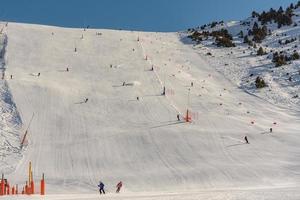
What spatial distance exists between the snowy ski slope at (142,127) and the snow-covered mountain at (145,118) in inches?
2.9

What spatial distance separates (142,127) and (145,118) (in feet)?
5.33

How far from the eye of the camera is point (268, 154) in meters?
37.1

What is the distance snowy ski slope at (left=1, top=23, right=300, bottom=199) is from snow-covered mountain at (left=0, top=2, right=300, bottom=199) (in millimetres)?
74

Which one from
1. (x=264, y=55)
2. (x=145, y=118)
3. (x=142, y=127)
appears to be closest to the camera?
(x=142, y=127)

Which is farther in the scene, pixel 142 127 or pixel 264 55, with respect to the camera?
pixel 264 55

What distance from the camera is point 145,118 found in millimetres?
41781

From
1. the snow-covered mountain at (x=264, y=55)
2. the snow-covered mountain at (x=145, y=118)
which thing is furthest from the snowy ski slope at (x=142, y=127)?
the snow-covered mountain at (x=264, y=55)

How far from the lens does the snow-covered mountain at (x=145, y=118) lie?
32.7 metres

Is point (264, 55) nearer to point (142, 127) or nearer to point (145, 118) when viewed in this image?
point (145, 118)

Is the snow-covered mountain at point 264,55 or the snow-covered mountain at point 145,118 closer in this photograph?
the snow-covered mountain at point 145,118

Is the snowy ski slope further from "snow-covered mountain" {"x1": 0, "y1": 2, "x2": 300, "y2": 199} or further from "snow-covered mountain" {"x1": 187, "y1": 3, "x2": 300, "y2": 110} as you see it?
"snow-covered mountain" {"x1": 187, "y1": 3, "x2": 300, "y2": 110}

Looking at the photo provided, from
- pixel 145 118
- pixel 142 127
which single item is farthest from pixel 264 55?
pixel 142 127

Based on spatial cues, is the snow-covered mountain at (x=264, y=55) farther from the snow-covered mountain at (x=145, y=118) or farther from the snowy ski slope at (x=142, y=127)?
the snowy ski slope at (x=142, y=127)

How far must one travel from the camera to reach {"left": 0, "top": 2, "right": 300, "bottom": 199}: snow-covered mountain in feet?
107
